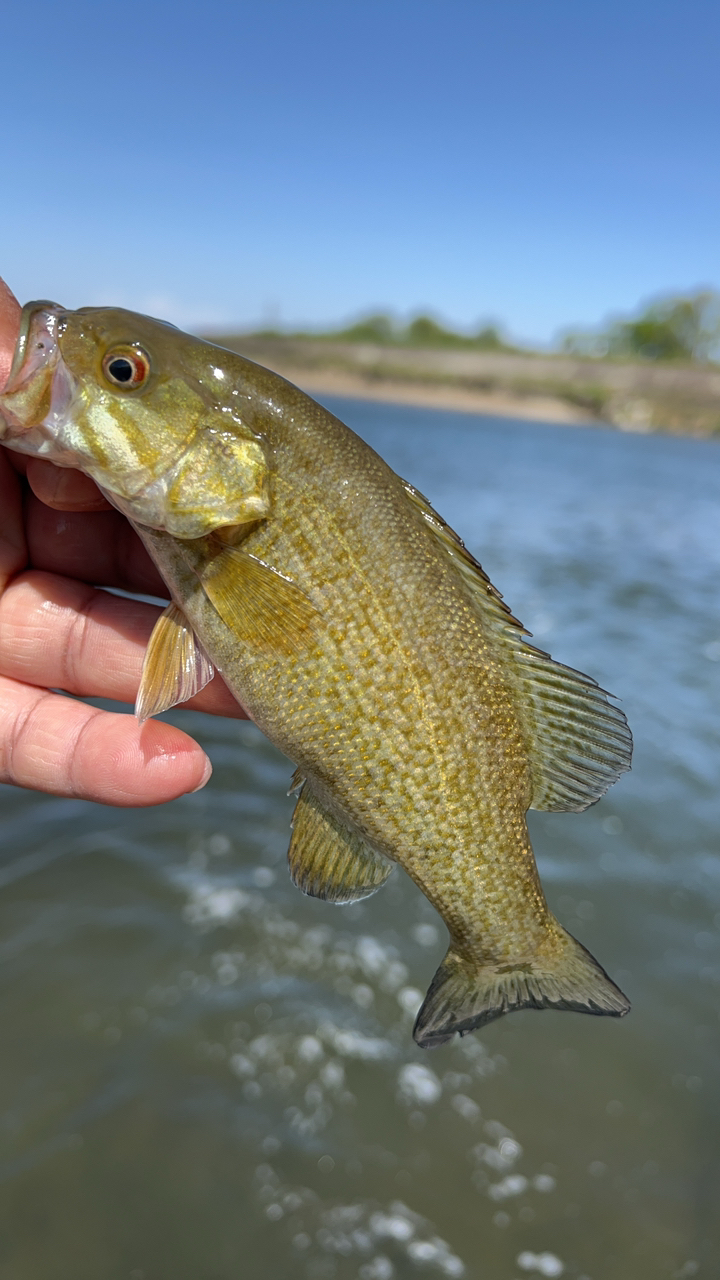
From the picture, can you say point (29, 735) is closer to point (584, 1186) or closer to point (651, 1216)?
point (584, 1186)

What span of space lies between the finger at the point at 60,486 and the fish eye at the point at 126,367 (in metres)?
0.65

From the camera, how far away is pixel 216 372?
2.76 metres

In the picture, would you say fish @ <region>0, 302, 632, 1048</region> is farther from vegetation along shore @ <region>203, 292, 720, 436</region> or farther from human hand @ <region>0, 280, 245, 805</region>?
vegetation along shore @ <region>203, 292, 720, 436</region>

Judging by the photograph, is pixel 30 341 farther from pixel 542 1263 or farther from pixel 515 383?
pixel 515 383

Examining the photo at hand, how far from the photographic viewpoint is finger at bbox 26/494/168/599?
369 centimetres

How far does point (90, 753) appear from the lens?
10.8 feet

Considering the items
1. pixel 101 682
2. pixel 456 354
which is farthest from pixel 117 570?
pixel 456 354

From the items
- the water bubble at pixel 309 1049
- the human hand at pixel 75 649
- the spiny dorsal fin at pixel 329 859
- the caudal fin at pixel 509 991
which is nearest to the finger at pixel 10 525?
the human hand at pixel 75 649

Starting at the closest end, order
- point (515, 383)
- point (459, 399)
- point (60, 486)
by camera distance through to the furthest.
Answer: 1. point (60, 486)
2. point (459, 399)
3. point (515, 383)

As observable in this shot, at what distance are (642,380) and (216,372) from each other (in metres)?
103

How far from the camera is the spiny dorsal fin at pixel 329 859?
3.02 m

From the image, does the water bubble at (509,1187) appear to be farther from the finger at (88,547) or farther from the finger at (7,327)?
the finger at (7,327)

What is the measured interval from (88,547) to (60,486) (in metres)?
0.57

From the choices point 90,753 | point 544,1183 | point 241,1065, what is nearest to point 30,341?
point 90,753
